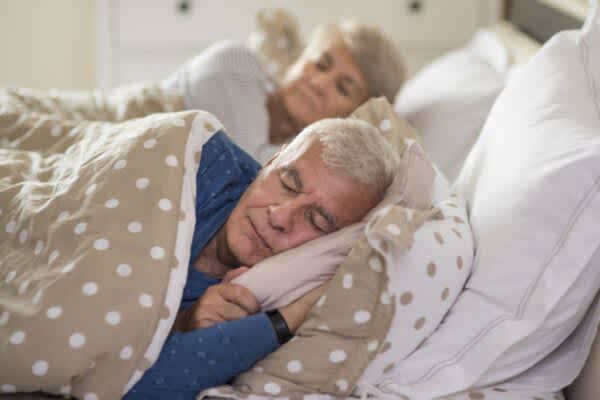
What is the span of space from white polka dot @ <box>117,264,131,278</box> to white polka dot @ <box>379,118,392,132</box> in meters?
0.59

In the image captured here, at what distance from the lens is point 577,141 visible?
110 centimetres

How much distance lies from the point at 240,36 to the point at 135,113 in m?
1.29

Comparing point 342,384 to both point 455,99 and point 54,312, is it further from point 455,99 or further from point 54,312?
point 455,99

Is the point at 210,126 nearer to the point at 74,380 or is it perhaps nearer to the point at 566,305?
the point at 74,380

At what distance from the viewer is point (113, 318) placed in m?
0.99

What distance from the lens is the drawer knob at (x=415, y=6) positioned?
296 cm

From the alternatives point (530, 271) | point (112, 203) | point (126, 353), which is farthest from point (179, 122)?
point (530, 271)

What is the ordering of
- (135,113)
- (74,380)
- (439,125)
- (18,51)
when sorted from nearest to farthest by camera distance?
(74,380) < (135,113) < (439,125) < (18,51)

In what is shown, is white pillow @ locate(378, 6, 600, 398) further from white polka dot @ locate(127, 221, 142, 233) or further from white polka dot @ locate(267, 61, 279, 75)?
white polka dot @ locate(267, 61, 279, 75)

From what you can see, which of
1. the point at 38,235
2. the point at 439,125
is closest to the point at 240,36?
the point at 439,125

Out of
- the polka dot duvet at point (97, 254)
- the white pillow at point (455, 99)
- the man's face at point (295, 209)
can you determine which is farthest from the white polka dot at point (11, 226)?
the white pillow at point (455, 99)

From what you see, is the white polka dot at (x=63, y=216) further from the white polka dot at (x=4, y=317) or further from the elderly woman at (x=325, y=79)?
the elderly woman at (x=325, y=79)

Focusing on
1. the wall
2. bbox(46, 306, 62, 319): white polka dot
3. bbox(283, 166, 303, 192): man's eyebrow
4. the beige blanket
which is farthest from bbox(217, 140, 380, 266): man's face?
the wall

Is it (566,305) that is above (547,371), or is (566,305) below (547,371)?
above
